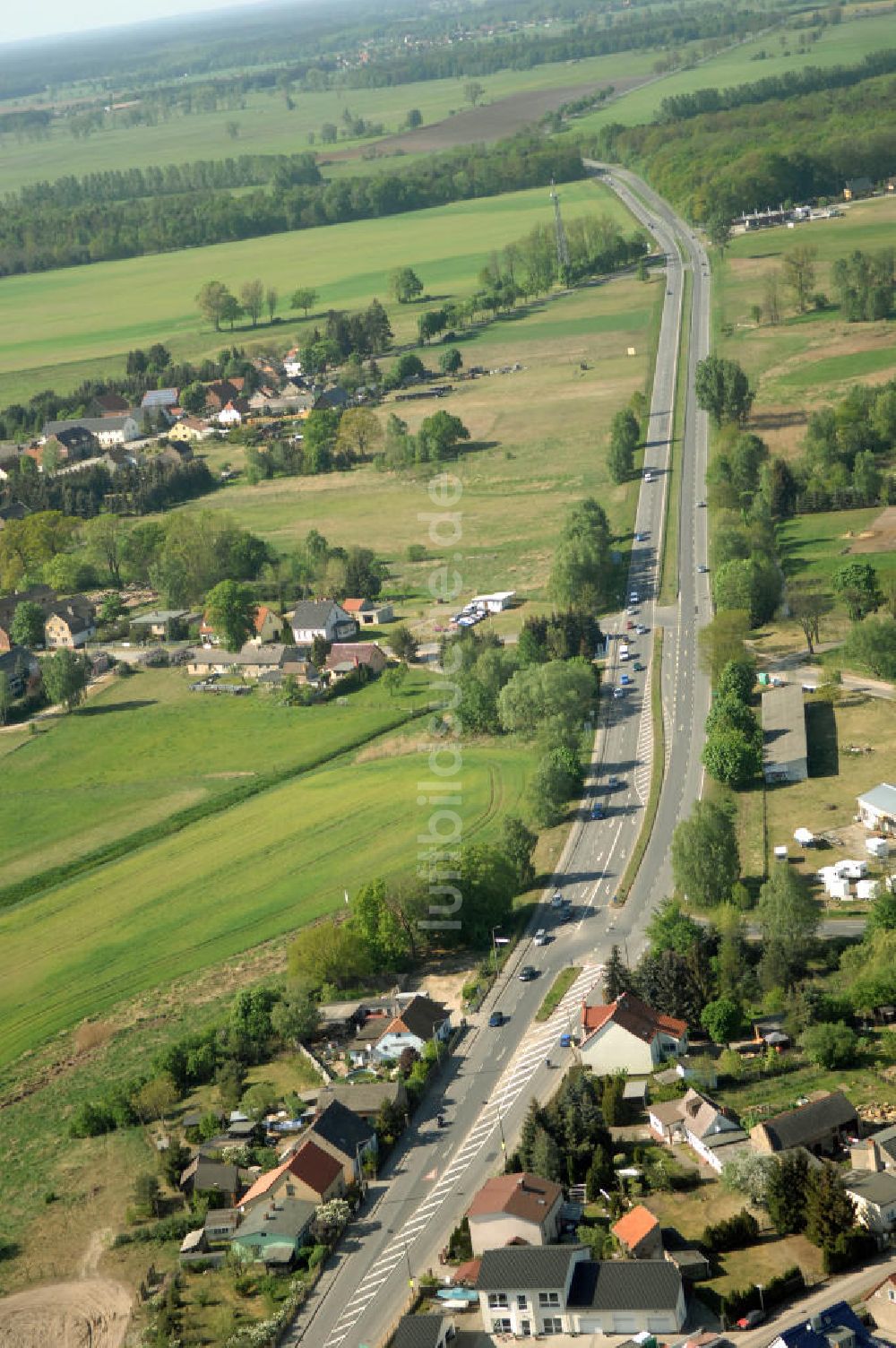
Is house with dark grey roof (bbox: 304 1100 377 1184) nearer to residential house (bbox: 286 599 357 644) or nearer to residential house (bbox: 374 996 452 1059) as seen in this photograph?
residential house (bbox: 374 996 452 1059)

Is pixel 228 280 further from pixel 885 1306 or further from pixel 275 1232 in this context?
pixel 885 1306

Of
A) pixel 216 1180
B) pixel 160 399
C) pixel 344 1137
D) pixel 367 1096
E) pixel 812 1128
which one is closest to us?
pixel 812 1128

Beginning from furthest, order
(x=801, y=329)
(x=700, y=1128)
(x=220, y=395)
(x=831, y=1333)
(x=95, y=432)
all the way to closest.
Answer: (x=220, y=395) < (x=95, y=432) < (x=801, y=329) < (x=700, y=1128) < (x=831, y=1333)

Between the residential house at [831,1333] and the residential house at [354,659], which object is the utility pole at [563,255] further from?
the residential house at [831,1333]

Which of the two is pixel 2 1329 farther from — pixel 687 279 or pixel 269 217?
pixel 269 217

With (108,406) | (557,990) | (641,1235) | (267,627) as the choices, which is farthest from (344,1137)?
(108,406)

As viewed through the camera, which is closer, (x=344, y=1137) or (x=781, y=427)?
(x=344, y=1137)

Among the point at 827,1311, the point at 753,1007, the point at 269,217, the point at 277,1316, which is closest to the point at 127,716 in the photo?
the point at 753,1007

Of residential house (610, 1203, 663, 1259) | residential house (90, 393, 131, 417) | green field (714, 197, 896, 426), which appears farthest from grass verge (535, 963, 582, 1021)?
residential house (90, 393, 131, 417)
